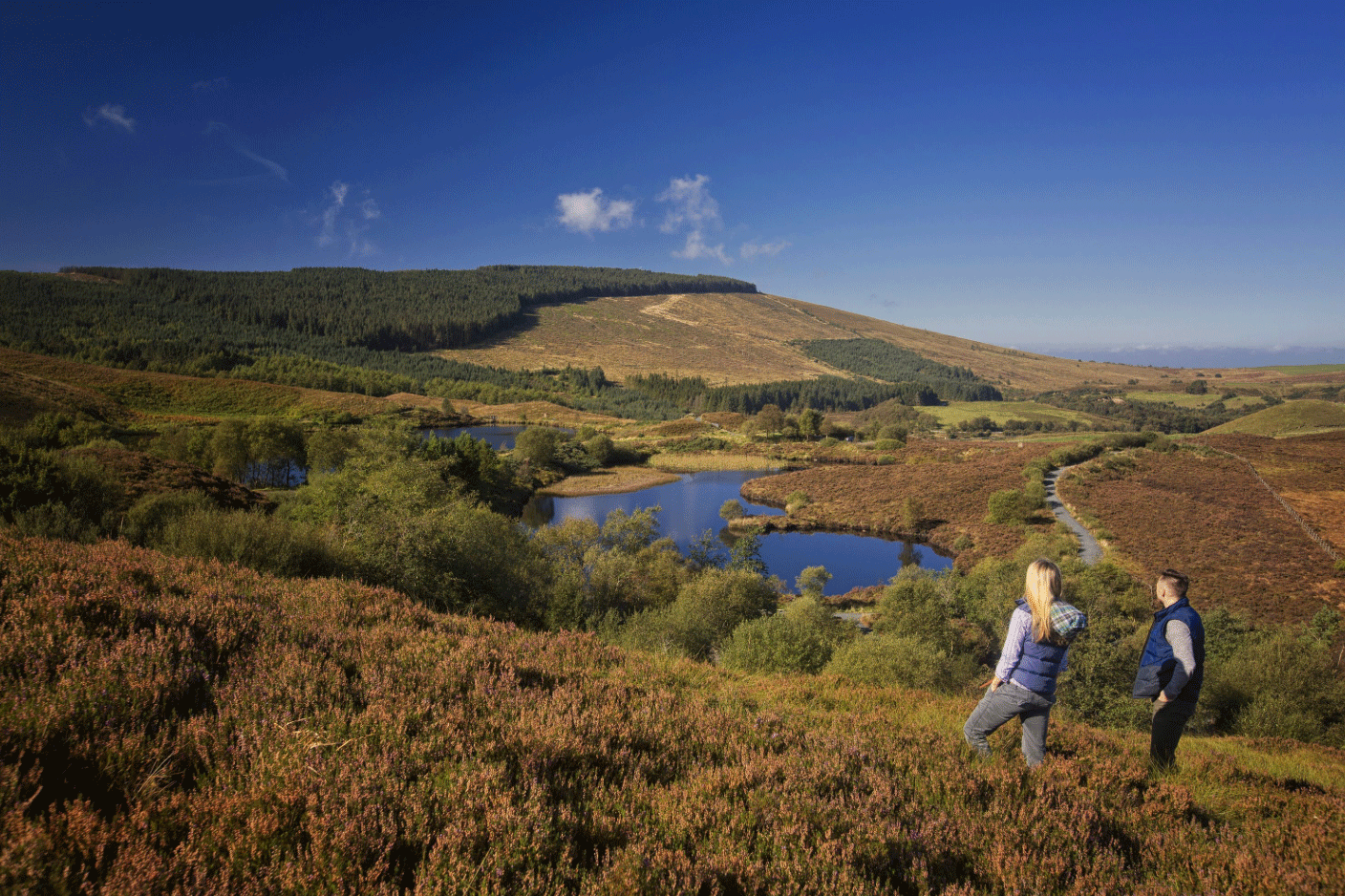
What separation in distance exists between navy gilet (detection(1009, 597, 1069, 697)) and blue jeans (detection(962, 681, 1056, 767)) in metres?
0.06

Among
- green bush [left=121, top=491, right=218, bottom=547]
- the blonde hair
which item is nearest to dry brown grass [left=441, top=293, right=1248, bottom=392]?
green bush [left=121, top=491, right=218, bottom=547]

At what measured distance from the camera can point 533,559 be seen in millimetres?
16297

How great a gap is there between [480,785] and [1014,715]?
411 centimetres

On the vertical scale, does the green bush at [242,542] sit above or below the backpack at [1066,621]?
below

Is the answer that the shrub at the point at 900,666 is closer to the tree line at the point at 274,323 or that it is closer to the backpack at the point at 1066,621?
the backpack at the point at 1066,621

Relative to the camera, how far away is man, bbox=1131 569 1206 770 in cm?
Answer: 499

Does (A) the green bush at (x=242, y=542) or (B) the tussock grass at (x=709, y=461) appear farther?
(B) the tussock grass at (x=709, y=461)

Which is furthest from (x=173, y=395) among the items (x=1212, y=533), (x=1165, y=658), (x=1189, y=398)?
(x=1189, y=398)

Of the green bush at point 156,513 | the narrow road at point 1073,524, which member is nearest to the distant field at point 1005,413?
the narrow road at point 1073,524

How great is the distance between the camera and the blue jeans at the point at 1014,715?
439cm

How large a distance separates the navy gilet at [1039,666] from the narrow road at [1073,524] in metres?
29.5

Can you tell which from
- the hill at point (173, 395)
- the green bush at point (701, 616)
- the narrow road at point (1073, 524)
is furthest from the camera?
the hill at point (173, 395)

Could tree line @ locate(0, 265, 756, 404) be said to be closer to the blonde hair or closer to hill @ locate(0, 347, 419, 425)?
hill @ locate(0, 347, 419, 425)

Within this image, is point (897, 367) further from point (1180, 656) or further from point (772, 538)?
point (1180, 656)
